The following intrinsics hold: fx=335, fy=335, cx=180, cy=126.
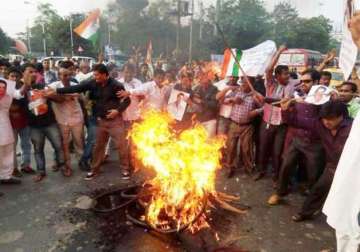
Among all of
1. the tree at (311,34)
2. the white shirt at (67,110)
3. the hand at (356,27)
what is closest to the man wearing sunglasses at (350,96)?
the hand at (356,27)

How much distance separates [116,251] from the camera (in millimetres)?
4148

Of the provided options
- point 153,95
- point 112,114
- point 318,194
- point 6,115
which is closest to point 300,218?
point 318,194

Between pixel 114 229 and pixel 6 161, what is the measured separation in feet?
9.24

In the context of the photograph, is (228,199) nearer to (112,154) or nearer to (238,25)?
(112,154)

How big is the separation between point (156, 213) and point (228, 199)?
61.0 inches

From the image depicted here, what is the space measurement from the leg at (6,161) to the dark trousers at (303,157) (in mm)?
4827

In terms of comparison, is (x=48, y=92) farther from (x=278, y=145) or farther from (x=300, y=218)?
(x=300, y=218)

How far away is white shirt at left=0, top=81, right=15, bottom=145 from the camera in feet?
19.3

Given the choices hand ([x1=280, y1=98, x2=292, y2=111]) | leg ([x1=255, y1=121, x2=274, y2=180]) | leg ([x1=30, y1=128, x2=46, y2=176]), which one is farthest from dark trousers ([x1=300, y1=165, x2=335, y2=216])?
leg ([x1=30, y1=128, x2=46, y2=176])

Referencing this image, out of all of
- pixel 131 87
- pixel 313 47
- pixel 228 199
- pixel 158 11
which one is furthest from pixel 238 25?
pixel 228 199

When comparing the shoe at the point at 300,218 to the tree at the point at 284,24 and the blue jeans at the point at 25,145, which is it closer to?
the blue jeans at the point at 25,145

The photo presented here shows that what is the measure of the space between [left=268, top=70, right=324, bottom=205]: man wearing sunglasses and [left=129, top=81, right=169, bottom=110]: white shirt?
3.09 meters

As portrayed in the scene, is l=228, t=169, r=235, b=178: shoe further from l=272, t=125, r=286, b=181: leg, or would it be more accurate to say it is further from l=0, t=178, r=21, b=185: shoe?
l=0, t=178, r=21, b=185: shoe

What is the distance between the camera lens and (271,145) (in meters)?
6.57
